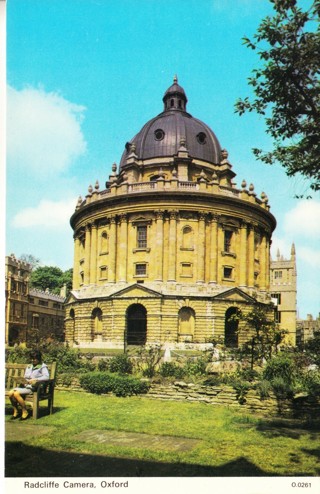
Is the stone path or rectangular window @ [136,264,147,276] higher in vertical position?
rectangular window @ [136,264,147,276]

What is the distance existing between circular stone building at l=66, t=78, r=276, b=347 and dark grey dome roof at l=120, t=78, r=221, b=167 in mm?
2476

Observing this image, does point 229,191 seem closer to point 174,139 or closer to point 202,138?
point 202,138

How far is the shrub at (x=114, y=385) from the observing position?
15.2 metres

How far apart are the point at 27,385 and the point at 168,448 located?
434 cm

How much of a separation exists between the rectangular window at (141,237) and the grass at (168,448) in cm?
3007

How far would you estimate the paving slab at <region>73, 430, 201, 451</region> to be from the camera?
924 centimetres

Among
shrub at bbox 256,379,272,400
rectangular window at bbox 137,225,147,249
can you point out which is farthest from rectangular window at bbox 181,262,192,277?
shrub at bbox 256,379,272,400

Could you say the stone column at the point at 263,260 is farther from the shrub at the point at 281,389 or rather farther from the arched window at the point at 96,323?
the shrub at the point at 281,389

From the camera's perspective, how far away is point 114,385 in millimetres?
15312

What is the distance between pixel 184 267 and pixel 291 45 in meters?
30.7

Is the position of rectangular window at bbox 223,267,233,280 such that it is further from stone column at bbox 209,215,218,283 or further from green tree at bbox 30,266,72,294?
green tree at bbox 30,266,72,294

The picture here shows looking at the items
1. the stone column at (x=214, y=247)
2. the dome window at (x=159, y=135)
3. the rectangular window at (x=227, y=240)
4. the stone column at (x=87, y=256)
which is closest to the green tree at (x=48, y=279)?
the stone column at (x=87, y=256)

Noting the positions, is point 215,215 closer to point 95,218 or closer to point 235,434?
point 95,218
